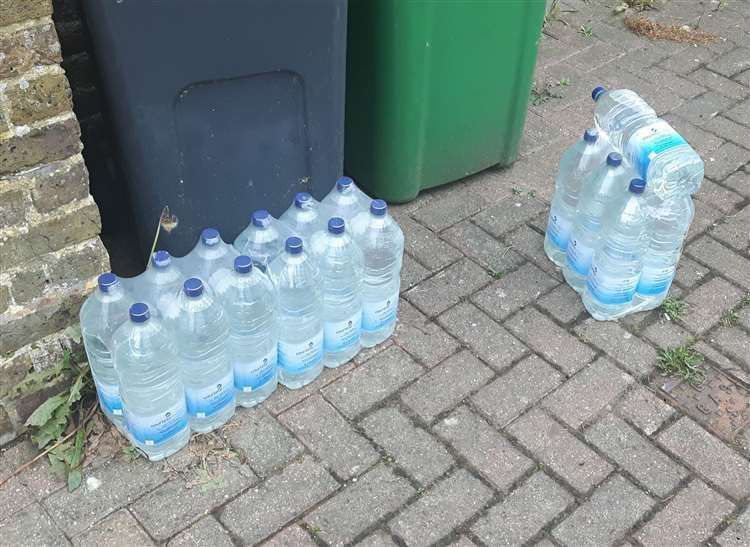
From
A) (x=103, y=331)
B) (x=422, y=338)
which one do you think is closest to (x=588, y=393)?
(x=422, y=338)

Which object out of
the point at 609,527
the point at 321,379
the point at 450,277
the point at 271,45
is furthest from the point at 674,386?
the point at 271,45

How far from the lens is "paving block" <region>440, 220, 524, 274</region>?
3.46 metres

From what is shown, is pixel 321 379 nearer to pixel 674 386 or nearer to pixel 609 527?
pixel 609 527

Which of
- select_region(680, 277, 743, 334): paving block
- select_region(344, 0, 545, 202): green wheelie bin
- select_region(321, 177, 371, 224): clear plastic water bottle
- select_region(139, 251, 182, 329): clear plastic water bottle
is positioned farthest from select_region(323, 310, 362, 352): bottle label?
select_region(680, 277, 743, 334): paving block

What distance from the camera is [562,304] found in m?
3.29

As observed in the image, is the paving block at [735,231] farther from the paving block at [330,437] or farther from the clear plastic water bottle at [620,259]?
the paving block at [330,437]

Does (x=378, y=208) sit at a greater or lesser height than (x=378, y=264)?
greater

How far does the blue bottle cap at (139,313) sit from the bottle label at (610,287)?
1638 mm

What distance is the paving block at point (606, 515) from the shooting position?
2.52 meters

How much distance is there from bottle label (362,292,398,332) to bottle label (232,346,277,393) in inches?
14.3

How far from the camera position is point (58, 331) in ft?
8.63

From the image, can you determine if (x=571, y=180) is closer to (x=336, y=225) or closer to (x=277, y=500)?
(x=336, y=225)

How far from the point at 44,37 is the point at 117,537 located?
141 centimetres

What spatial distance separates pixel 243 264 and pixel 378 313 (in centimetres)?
63
